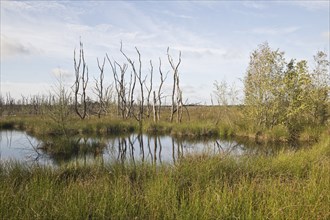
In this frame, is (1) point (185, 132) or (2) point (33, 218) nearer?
(2) point (33, 218)

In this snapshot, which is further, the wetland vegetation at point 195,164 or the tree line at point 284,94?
the tree line at point 284,94

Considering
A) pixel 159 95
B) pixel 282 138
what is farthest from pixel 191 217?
pixel 159 95

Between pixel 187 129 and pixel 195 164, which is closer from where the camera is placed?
pixel 195 164

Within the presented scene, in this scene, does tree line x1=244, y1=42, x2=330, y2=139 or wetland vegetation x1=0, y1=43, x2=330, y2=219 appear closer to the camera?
wetland vegetation x1=0, y1=43, x2=330, y2=219

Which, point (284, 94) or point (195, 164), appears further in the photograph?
point (284, 94)

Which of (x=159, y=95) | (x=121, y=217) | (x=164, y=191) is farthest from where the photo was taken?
(x=159, y=95)

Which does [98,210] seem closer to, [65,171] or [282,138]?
[65,171]

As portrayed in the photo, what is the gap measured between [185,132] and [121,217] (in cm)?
1663

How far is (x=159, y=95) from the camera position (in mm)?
28484

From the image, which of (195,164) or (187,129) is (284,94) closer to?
(187,129)

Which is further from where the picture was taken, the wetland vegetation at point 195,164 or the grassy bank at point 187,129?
the grassy bank at point 187,129

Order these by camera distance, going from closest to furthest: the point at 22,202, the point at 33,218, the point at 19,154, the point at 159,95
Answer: the point at 33,218 → the point at 22,202 → the point at 19,154 → the point at 159,95

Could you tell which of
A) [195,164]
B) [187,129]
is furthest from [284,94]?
[195,164]

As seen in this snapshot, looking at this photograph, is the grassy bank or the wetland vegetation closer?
the wetland vegetation
